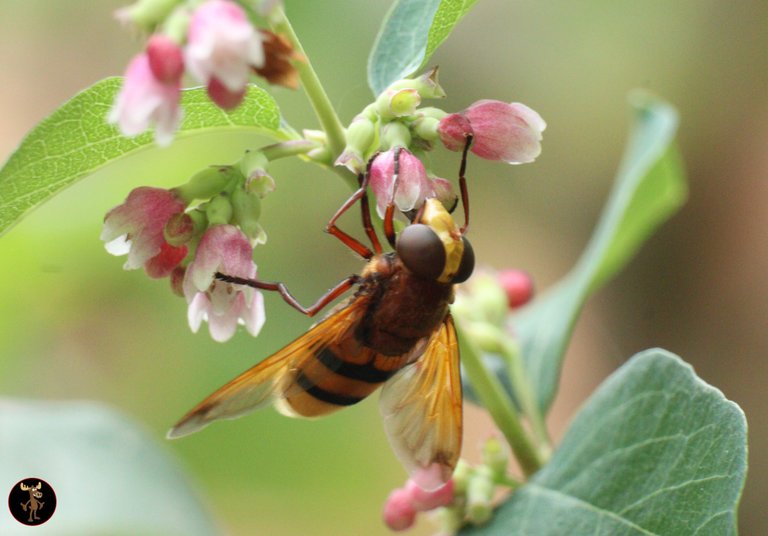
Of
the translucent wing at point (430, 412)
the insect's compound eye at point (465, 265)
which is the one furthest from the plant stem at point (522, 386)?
the insect's compound eye at point (465, 265)

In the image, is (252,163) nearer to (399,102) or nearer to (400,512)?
(399,102)

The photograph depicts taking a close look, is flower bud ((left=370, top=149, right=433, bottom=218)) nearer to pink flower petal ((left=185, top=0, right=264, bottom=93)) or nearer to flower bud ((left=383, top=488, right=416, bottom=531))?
pink flower petal ((left=185, top=0, right=264, bottom=93))

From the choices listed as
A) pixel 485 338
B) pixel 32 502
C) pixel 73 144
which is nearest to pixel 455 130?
pixel 73 144

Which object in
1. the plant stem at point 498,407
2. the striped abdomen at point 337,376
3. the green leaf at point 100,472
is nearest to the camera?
the striped abdomen at point 337,376

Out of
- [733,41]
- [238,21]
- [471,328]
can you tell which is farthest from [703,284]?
[238,21]

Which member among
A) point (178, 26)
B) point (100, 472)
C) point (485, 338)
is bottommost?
point (100, 472)

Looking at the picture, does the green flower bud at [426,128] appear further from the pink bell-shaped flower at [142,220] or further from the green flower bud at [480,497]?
the green flower bud at [480,497]

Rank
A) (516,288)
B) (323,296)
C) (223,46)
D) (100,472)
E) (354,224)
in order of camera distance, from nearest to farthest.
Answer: (223,46)
(323,296)
(516,288)
(100,472)
(354,224)

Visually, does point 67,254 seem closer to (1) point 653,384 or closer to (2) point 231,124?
(2) point 231,124
